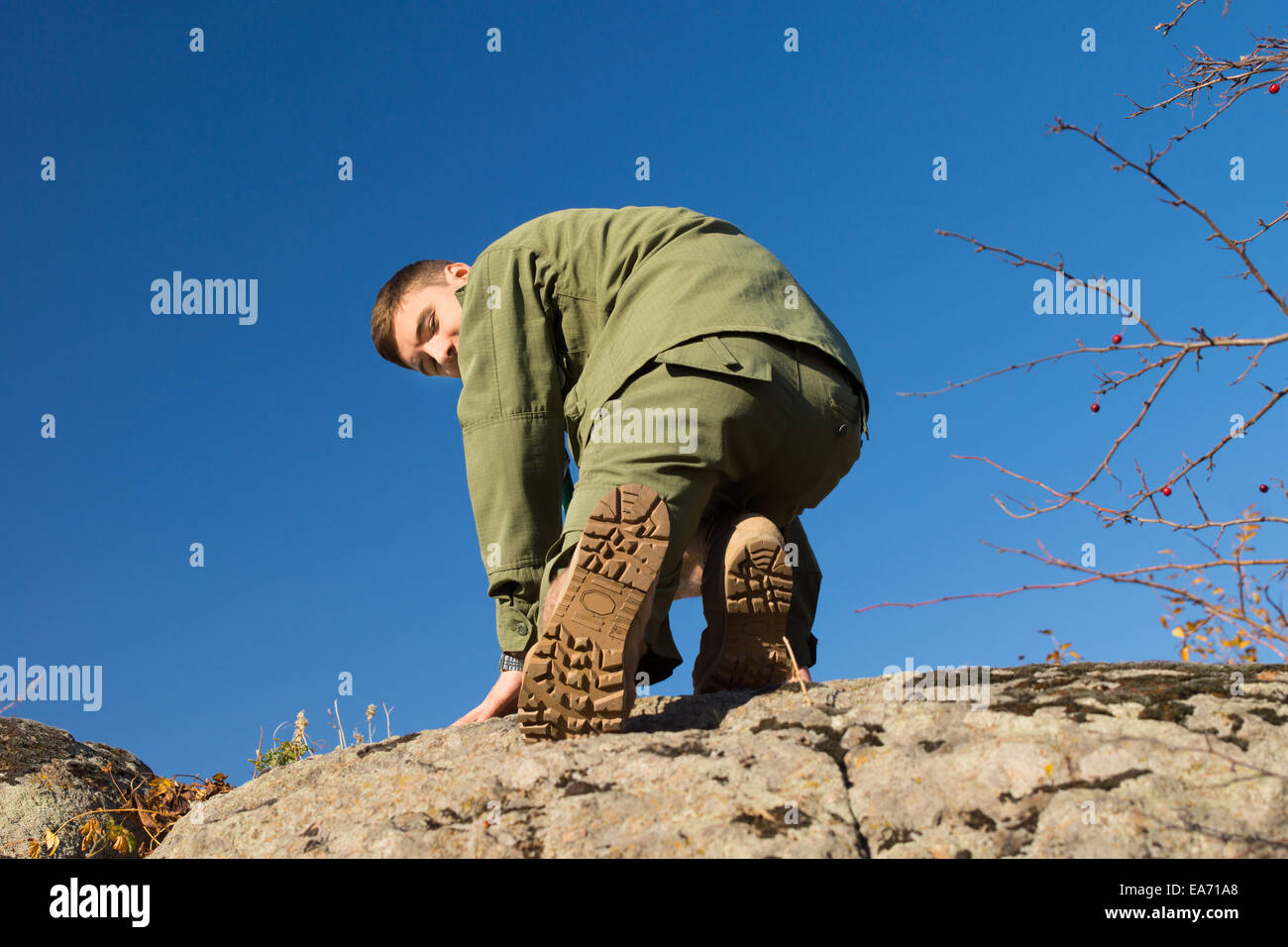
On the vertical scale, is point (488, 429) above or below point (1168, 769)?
above

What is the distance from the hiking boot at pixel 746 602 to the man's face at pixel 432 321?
1349 millimetres

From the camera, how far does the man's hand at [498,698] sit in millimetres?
3682

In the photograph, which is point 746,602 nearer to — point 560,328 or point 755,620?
point 755,620

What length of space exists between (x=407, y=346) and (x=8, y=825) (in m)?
2.43

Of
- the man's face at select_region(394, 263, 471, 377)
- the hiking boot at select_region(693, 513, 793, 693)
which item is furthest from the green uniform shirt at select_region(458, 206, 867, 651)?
the hiking boot at select_region(693, 513, 793, 693)

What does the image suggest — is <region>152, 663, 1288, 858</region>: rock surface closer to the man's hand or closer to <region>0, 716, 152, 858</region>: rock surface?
the man's hand

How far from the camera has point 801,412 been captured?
349cm

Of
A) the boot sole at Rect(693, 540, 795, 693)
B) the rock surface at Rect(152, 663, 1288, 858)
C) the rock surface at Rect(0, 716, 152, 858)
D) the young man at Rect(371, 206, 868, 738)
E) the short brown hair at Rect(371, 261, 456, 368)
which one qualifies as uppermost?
the short brown hair at Rect(371, 261, 456, 368)

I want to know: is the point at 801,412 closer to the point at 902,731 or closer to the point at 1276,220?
the point at 902,731

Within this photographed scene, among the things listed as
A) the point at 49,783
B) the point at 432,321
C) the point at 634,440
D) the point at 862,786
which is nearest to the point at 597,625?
the point at 634,440

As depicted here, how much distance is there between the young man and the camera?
2965 millimetres

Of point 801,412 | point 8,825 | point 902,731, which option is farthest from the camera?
→ point 8,825

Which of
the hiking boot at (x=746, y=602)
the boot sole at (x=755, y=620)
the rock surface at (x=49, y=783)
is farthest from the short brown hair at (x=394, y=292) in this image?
the rock surface at (x=49, y=783)
